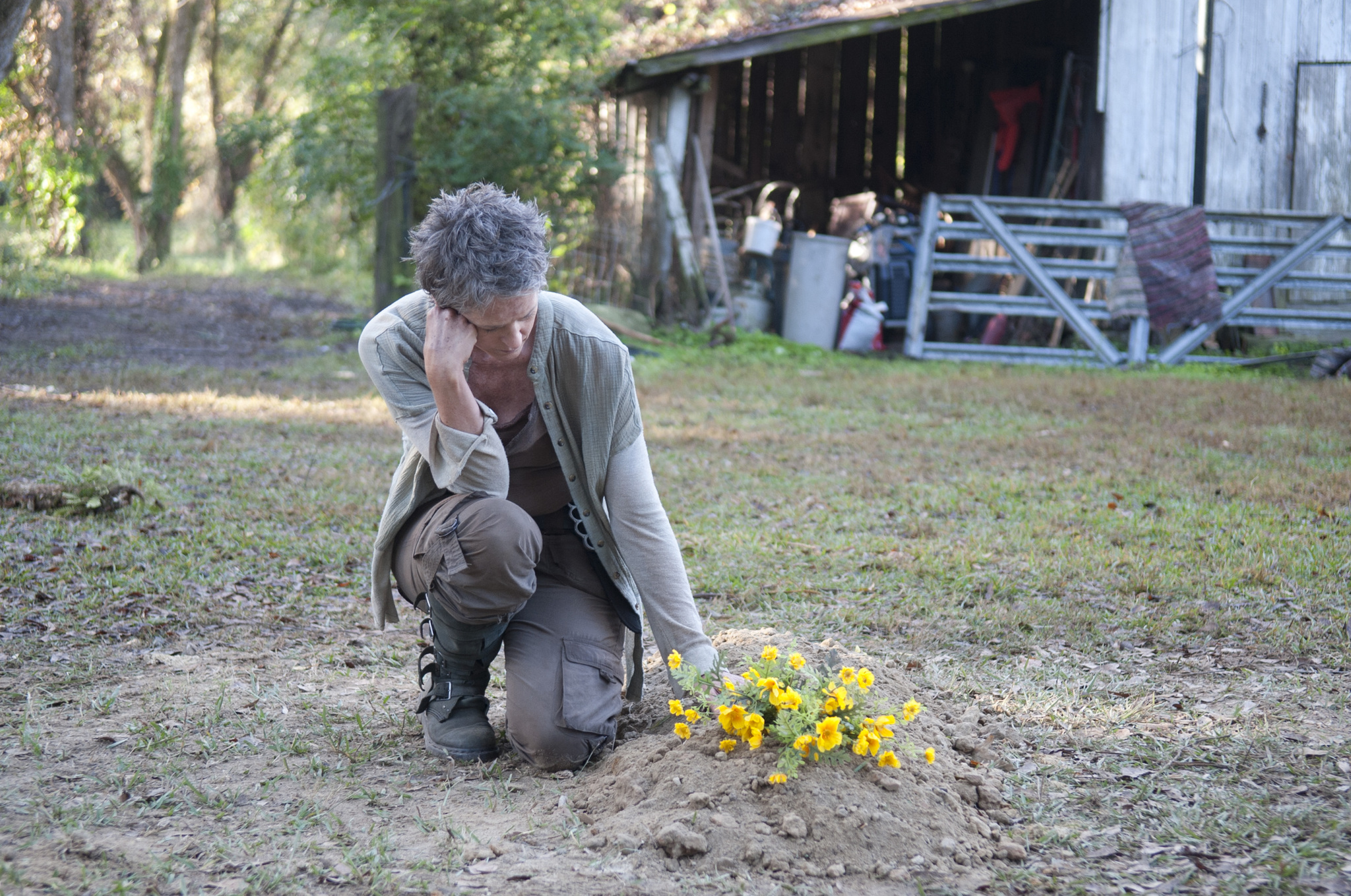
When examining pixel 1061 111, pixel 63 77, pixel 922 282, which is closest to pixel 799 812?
pixel 922 282

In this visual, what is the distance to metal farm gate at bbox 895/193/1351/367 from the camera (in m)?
10.7

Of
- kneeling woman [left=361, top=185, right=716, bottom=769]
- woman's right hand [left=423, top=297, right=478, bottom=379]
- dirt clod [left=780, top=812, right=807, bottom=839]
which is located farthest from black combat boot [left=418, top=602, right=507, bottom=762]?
dirt clod [left=780, top=812, right=807, bottom=839]

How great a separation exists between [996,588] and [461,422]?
2459 millimetres

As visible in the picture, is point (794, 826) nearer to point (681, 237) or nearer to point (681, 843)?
point (681, 843)

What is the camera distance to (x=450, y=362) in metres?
2.68

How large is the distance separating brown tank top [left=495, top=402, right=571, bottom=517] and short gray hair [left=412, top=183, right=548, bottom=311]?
0.46 metres

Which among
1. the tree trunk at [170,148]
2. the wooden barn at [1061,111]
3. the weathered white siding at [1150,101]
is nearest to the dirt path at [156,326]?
the tree trunk at [170,148]

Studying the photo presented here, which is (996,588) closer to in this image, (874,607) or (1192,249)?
(874,607)

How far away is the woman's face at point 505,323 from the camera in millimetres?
2688

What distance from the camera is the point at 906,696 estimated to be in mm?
3082

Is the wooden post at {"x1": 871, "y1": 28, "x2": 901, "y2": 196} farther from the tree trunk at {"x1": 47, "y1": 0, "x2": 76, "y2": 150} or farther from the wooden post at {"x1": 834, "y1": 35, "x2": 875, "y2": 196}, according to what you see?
the tree trunk at {"x1": 47, "y1": 0, "x2": 76, "y2": 150}

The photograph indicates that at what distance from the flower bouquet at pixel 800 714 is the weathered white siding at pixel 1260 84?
1041cm

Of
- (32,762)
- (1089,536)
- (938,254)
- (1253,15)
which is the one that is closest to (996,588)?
(1089,536)

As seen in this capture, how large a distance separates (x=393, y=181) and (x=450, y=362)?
8.69 meters
